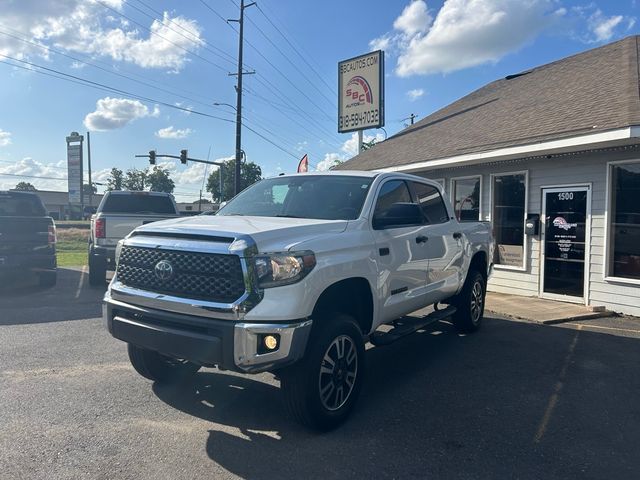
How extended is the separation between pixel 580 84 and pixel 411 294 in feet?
26.7

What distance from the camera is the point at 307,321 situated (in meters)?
3.53

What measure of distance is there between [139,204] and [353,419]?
880 centimetres

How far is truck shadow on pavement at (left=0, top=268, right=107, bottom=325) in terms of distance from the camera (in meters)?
7.56

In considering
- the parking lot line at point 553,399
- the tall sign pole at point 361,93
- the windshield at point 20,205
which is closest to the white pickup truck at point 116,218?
the windshield at point 20,205

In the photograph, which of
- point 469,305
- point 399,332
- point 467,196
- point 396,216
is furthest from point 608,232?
point 396,216

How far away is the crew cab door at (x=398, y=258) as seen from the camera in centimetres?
450

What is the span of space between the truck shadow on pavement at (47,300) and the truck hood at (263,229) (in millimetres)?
4403

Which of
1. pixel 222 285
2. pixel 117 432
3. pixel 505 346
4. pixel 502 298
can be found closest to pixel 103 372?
pixel 117 432

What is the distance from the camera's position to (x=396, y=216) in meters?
4.48

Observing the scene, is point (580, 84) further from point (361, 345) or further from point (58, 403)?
point (58, 403)

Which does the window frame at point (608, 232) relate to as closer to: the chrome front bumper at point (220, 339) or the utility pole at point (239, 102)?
the chrome front bumper at point (220, 339)

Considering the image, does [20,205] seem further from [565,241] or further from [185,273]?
[565,241]

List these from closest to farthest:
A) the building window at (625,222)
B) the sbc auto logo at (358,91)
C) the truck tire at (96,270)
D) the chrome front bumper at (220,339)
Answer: the chrome front bumper at (220,339) → the building window at (625,222) → the truck tire at (96,270) → the sbc auto logo at (358,91)

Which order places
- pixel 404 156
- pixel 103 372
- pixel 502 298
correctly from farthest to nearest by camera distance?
pixel 404 156 < pixel 502 298 < pixel 103 372
